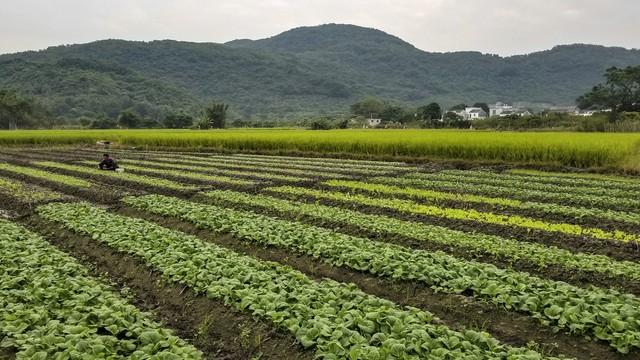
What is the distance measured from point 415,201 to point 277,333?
40.0ft

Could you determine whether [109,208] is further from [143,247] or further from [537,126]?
[537,126]

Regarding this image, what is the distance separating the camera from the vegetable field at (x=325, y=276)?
6578 millimetres

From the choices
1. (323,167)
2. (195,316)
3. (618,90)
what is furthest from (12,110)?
(618,90)

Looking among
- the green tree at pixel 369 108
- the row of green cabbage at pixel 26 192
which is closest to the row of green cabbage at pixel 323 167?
the row of green cabbage at pixel 26 192

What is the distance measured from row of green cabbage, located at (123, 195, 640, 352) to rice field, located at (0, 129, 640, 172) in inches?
800

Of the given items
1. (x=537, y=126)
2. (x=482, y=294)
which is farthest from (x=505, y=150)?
(x=537, y=126)

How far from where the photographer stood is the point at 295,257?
11258 millimetres

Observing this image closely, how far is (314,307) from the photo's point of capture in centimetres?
756

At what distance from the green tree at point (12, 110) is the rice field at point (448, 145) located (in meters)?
43.3

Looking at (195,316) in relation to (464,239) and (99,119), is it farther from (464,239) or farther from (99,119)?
(99,119)

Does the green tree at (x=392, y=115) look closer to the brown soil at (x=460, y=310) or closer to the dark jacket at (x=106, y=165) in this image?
the dark jacket at (x=106, y=165)

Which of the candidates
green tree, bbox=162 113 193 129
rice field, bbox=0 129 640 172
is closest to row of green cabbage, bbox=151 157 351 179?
rice field, bbox=0 129 640 172

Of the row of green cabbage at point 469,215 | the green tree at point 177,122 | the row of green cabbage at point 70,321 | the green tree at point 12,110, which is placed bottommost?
the row of green cabbage at point 469,215

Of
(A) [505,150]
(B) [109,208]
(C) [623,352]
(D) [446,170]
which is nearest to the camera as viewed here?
(C) [623,352]
